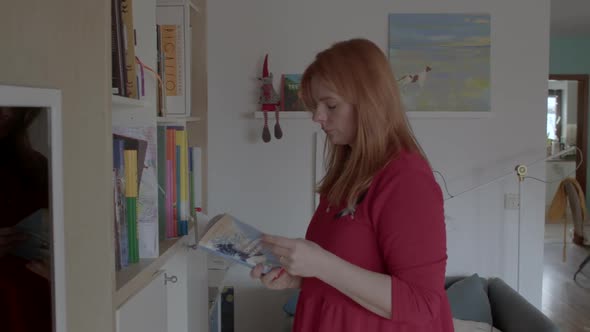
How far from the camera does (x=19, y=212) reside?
2.31ft

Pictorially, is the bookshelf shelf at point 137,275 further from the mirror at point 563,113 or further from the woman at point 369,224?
the mirror at point 563,113

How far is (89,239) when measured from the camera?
857 mm

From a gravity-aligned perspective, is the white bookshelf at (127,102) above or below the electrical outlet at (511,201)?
above

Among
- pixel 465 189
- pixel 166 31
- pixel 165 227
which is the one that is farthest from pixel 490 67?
pixel 165 227

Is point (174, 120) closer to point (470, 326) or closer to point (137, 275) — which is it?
point (137, 275)

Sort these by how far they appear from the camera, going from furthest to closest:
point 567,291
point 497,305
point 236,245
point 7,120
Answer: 1. point 567,291
2. point 497,305
3. point 236,245
4. point 7,120

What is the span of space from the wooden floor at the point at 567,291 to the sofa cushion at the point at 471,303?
148 centimetres

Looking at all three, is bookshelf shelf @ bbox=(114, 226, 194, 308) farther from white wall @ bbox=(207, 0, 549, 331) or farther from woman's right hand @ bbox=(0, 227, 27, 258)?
white wall @ bbox=(207, 0, 549, 331)

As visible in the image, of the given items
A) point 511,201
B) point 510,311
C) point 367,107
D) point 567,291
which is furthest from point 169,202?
point 567,291

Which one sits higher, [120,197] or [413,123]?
[413,123]

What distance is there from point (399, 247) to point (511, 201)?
2.05 meters

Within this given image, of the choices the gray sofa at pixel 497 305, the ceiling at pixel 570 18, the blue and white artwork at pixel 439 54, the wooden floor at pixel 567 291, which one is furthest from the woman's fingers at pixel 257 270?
the ceiling at pixel 570 18

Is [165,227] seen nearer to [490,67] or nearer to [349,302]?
[349,302]

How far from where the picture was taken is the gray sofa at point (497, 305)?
2.40 meters
